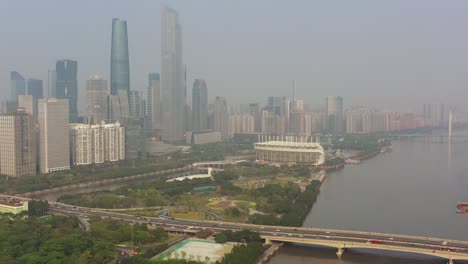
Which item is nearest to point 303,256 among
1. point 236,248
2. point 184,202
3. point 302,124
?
point 236,248

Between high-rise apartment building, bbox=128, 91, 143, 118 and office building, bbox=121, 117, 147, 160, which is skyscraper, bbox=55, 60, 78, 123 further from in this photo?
office building, bbox=121, 117, 147, 160

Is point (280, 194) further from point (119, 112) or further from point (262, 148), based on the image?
point (119, 112)

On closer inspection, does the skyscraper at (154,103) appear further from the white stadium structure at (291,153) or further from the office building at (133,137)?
the white stadium structure at (291,153)

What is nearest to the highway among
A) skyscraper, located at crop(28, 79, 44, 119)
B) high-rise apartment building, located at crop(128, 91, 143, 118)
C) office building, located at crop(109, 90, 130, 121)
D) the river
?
the river

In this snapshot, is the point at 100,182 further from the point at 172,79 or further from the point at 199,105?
the point at 199,105

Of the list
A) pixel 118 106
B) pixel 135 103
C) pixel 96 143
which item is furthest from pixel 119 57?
pixel 96 143
